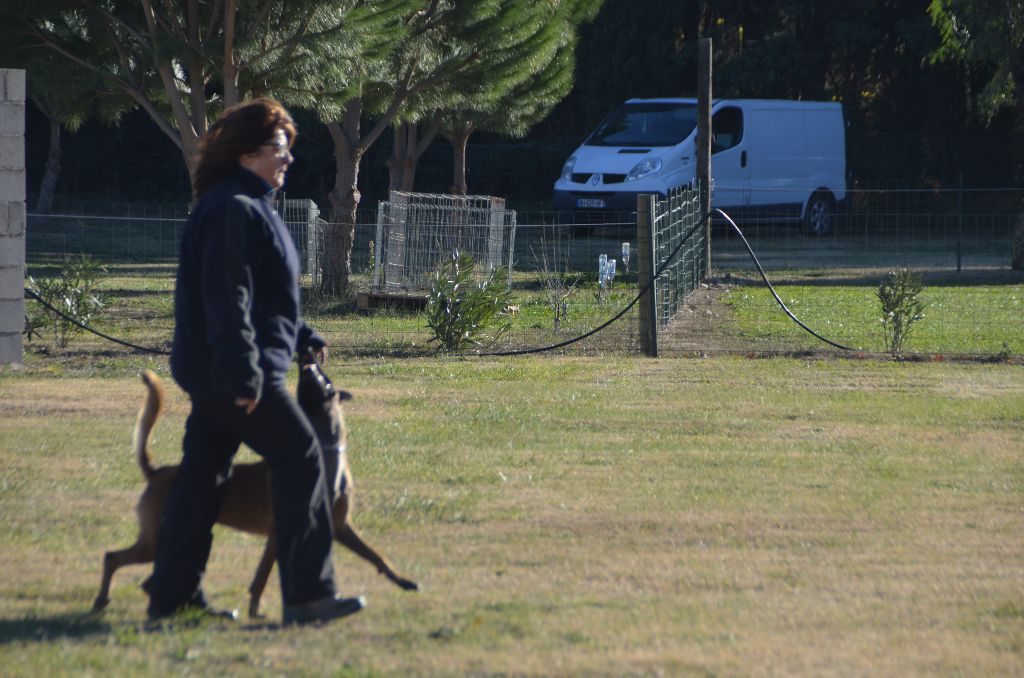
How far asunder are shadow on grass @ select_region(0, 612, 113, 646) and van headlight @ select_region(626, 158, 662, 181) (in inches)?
770

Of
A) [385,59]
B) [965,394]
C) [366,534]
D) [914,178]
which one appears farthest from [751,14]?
[366,534]

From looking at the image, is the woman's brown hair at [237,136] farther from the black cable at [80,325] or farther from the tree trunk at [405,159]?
the tree trunk at [405,159]

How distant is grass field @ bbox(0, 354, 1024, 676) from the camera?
4.21 metres

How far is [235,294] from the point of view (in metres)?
4.12

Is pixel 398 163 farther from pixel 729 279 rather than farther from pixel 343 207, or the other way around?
pixel 729 279

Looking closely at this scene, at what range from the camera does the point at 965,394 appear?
9.81 m

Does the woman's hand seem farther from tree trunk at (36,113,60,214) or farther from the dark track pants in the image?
tree trunk at (36,113,60,214)

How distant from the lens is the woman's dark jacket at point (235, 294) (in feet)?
13.4

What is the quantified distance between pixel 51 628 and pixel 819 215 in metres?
23.1

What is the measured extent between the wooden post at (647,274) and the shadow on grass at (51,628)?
7773mm

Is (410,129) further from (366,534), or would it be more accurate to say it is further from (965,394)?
(366,534)

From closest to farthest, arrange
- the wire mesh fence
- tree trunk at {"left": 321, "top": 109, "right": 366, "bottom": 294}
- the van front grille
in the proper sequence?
the wire mesh fence → tree trunk at {"left": 321, "top": 109, "right": 366, "bottom": 294} → the van front grille

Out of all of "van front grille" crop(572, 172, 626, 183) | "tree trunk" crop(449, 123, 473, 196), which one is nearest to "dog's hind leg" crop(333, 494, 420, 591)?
"tree trunk" crop(449, 123, 473, 196)

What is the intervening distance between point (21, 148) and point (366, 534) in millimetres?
6244
